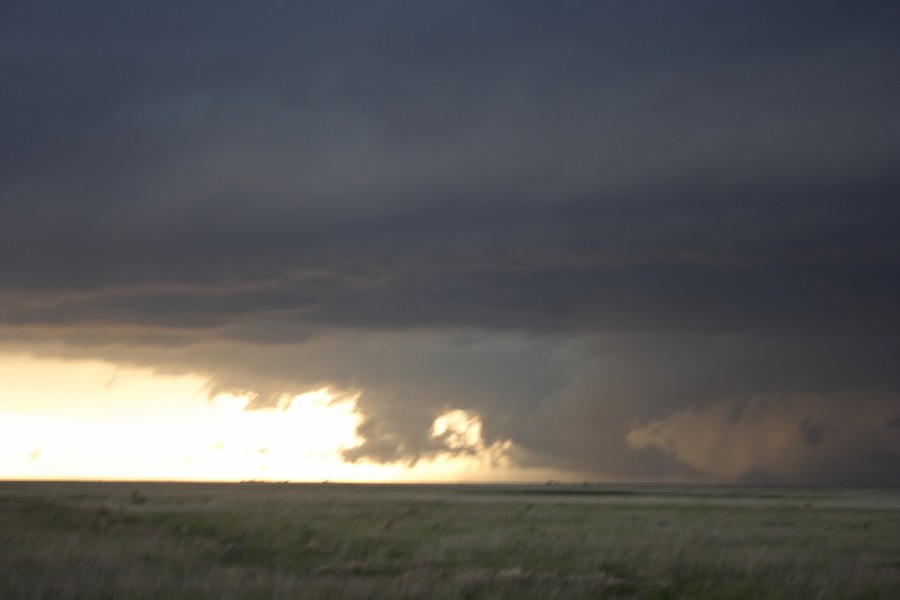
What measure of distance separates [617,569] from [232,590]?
11816 millimetres

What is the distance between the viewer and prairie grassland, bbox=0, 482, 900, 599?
19375mm

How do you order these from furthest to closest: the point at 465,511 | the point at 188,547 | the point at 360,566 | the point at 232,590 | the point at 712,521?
1. the point at 465,511
2. the point at 712,521
3. the point at 188,547
4. the point at 360,566
5. the point at 232,590

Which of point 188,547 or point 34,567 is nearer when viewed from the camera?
point 34,567

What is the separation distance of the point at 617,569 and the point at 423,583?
7347 millimetres

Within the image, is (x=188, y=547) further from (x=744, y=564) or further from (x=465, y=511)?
(x=465, y=511)

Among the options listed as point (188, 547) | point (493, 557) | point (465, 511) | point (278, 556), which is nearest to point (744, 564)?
point (493, 557)

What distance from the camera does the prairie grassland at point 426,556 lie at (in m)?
19.4

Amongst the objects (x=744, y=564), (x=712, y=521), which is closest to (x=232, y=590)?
(x=744, y=564)

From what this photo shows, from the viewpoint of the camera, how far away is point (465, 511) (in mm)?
53062

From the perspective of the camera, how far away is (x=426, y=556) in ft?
92.2

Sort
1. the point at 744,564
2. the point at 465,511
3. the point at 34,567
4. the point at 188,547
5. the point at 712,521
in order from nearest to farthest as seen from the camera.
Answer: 1. the point at 34,567
2. the point at 744,564
3. the point at 188,547
4. the point at 712,521
5. the point at 465,511

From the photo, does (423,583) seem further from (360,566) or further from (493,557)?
(493,557)

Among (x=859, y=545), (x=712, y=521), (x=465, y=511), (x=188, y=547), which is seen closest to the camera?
(x=188, y=547)

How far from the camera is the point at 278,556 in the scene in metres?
27.8
